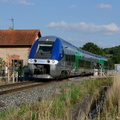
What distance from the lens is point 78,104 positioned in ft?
34.4

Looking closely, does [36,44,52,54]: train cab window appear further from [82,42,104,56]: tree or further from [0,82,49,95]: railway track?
[82,42,104,56]: tree

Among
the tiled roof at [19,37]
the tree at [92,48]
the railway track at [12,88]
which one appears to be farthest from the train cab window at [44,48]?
the tree at [92,48]

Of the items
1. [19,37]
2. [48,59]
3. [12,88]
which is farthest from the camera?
[19,37]

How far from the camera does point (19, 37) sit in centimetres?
4350

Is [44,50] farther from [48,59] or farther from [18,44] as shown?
[18,44]

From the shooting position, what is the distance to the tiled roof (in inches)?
1656

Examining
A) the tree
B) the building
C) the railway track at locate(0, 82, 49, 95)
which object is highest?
the tree

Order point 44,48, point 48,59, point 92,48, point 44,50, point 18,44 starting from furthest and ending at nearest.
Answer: point 92,48 → point 18,44 → point 44,48 → point 44,50 → point 48,59

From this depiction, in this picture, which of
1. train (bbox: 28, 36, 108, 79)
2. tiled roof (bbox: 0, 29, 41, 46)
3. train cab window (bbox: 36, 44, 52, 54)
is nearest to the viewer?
train (bbox: 28, 36, 108, 79)

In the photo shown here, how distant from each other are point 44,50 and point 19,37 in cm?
2575

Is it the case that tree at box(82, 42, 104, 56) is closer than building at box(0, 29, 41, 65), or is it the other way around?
building at box(0, 29, 41, 65)

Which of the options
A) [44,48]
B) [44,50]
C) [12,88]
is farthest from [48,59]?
[12,88]

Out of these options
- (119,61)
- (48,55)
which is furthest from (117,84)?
(119,61)

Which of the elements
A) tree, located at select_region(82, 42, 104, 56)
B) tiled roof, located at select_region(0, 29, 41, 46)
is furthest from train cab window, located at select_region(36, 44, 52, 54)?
tree, located at select_region(82, 42, 104, 56)
